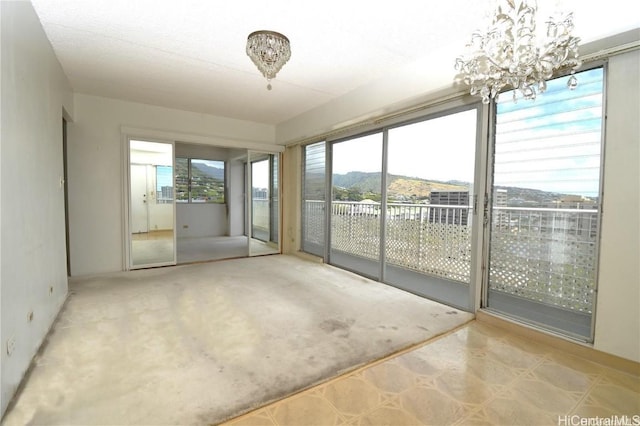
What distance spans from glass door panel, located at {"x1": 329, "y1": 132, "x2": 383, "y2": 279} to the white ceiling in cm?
99

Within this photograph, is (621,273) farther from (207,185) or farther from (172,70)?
(207,185)

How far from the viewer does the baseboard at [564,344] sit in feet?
6.05

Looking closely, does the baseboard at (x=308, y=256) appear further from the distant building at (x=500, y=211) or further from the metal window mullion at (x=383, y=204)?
the distant building at (x=500, y=211)

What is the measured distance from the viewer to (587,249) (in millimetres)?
2109

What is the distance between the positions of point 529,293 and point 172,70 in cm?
417

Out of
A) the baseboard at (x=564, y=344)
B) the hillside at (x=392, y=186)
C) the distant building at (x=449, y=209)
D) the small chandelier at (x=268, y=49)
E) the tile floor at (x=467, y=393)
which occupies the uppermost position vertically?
the small chandelier at (x=268, y=49)

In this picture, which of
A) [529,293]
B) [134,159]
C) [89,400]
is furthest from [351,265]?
[134,159]

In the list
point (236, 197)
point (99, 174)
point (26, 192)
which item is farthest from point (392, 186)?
point (236, 197)

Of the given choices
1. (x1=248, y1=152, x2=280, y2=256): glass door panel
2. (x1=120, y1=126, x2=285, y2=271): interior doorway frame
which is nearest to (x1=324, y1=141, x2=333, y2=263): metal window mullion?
(x1=248, y1=152, x2=280, y2=256): glass door panel

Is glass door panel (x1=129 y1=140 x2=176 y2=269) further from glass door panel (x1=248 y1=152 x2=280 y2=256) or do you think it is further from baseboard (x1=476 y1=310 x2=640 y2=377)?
baseboard (x1=476 y1=310 x2=640 y2=377)

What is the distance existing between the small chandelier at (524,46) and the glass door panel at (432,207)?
128cm

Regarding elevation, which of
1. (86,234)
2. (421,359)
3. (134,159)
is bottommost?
(421,359)

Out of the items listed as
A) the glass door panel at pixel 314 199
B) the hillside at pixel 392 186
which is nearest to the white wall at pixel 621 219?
the hillside at pixel 392 186

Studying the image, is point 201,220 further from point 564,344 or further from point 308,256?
point 564,344
